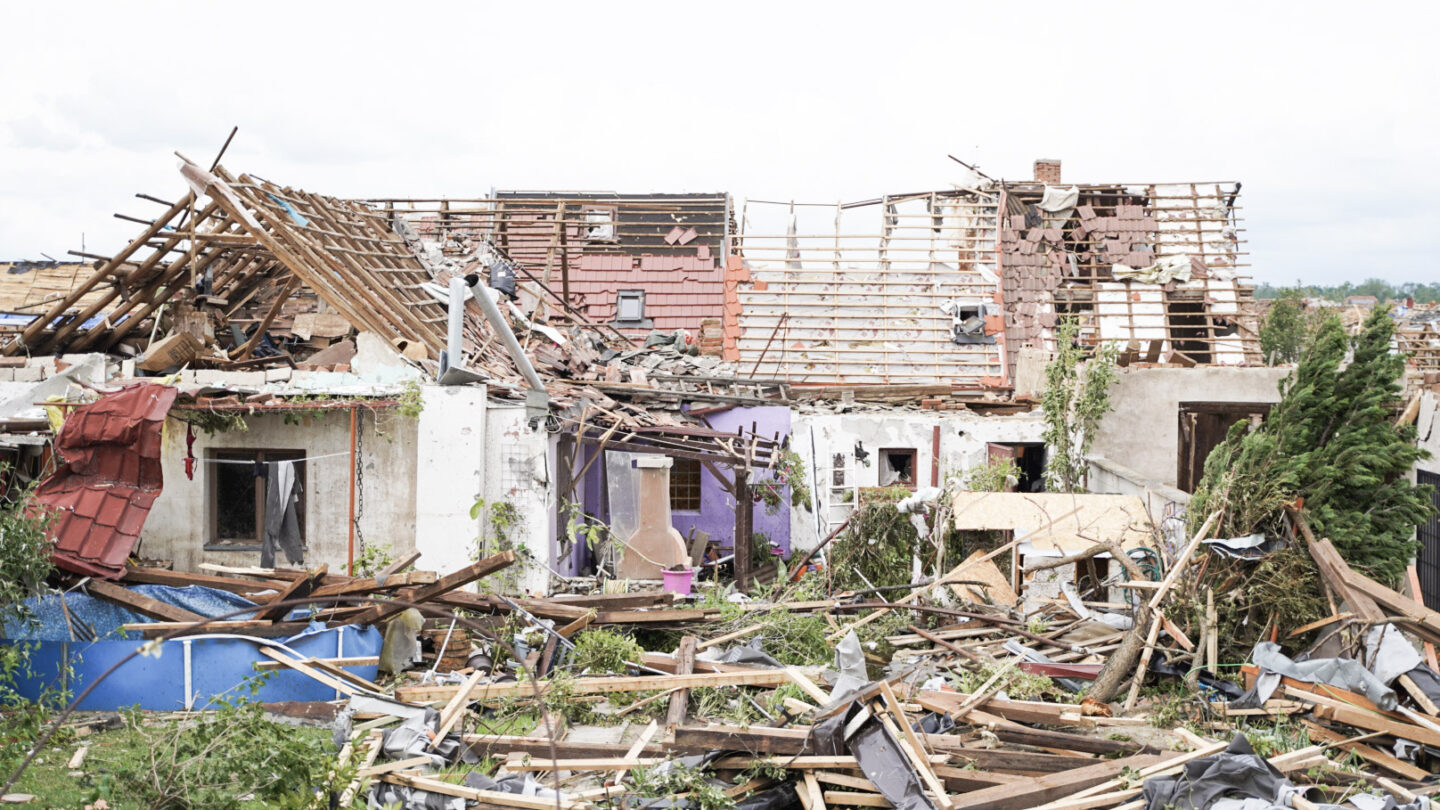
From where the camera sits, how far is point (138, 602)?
11.6m

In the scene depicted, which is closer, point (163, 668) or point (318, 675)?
point (318, 675)

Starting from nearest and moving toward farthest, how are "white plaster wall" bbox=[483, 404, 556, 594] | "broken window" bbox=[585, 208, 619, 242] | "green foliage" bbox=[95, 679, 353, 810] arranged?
"green foliage" bbox=[95, 679, 353, 810]
"white plaster wall" bbox=[483, 404, 556, 594]
"broken window" bbox=[585, 208, 619, 242]

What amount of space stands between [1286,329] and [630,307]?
122ft

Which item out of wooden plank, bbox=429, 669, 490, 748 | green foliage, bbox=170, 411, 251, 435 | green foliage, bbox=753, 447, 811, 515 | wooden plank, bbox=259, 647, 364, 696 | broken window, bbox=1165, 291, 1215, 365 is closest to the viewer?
wooden plank, bbox=429, 669, 490, 748

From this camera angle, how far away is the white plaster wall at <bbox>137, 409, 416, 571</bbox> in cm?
1494

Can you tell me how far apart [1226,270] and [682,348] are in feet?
41.4

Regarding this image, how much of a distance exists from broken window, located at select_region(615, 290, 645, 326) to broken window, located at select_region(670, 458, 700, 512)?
307 inches

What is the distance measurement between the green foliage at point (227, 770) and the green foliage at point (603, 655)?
11.9ft

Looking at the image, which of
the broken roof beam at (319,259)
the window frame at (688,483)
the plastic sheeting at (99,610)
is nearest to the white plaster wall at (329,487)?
the broken roof beam at (319,259)

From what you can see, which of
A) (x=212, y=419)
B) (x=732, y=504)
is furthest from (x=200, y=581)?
(x=732, y=504)

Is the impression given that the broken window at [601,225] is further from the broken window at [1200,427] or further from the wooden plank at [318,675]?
the wooden plank at [318,675]

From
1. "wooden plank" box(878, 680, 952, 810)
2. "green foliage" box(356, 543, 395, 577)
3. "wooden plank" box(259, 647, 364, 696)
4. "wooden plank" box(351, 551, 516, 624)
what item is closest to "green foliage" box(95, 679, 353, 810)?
"wooden plank" box(259, 647, 364, 696)

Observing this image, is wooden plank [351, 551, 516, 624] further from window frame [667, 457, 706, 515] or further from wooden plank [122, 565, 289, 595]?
window frame [667, 457, 706, 515]

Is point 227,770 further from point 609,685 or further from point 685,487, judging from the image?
point 685,487
